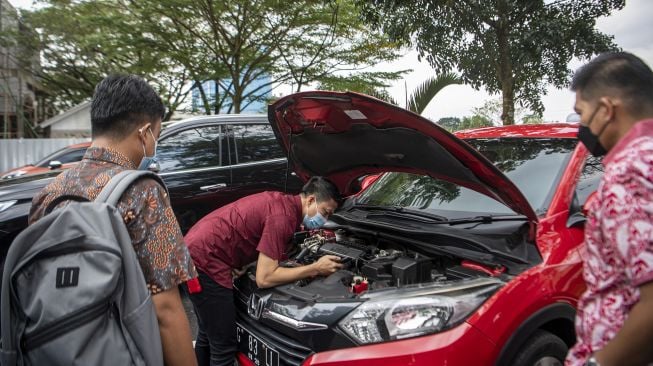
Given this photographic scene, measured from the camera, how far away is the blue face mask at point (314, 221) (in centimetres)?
299

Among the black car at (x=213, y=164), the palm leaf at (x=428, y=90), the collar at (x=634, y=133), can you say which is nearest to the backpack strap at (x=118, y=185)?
the collar at (x=634, y=133)

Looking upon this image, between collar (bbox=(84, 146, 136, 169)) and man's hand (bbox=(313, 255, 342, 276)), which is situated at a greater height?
collar (bbox=(84, 146, 136, 169))

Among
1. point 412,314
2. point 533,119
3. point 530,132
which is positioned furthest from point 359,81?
point 412,314

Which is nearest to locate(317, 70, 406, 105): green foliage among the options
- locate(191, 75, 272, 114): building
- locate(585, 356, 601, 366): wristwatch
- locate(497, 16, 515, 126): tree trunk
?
locate(191, 75, 272, 114): building

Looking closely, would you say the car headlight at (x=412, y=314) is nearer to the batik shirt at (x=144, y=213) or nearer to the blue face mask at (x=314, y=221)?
the batik shirt at (x=144, y=213)

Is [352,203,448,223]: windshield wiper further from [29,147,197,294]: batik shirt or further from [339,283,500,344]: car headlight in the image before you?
[29,147,197,294]: batik shirt

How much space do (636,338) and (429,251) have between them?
141cm

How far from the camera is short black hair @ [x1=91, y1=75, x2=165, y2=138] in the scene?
1.45m

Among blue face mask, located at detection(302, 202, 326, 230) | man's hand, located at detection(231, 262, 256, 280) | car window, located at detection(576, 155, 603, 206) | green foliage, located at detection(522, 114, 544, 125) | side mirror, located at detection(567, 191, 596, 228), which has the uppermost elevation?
green foliage, located at detection(522, 114, 544, 125)

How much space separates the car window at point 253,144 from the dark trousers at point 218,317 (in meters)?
2.80

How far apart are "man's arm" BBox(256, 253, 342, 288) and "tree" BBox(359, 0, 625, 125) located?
533cm

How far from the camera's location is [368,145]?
121 inches

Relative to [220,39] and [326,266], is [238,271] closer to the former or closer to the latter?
[326,266]

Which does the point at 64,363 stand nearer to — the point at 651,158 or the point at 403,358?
the point at 403,358
